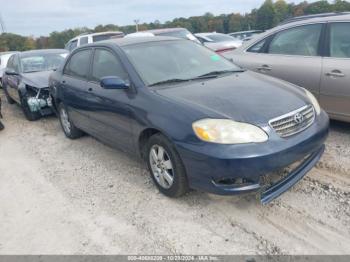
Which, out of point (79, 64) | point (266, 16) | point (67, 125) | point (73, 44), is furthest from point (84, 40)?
point (266, 16)

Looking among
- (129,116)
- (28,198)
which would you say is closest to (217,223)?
(129,116)

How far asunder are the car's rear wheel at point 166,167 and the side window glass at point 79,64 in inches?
76.9

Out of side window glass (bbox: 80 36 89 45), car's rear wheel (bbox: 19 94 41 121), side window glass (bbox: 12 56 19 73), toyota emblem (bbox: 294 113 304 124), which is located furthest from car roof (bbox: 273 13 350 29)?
side window glass (bbox: 80 36 89 45)

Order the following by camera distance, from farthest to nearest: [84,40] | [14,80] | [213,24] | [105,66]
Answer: [213,24], [84,40], [14,80], [105,66]

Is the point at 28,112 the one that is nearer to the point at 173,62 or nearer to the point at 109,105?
the point at 109,105

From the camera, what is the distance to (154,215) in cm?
341

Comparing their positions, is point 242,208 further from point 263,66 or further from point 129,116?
point 263,66

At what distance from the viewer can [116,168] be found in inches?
181

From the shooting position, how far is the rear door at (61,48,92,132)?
194 inches

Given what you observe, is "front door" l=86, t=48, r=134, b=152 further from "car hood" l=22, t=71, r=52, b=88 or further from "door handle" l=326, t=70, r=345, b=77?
"car hood" l=22, t=71, r=52, b=88

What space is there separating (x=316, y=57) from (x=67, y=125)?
4168 mm

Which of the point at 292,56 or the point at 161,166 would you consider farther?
the point at 292,56

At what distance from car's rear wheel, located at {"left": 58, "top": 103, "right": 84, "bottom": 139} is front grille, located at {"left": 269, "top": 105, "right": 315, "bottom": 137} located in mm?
3699

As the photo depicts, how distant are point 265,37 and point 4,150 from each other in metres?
4.85
